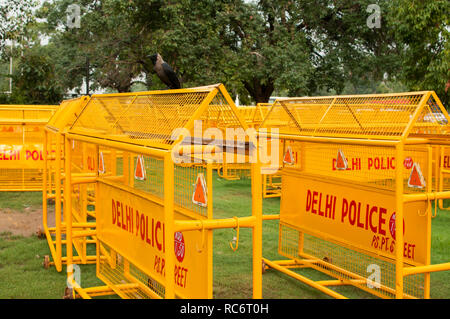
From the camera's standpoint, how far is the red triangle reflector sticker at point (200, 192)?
3.24 meters

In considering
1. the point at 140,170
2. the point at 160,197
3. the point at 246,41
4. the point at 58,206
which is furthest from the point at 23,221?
the point at 246,41

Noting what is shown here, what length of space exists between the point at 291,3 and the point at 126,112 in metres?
20.4

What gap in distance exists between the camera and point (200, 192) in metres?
3.27

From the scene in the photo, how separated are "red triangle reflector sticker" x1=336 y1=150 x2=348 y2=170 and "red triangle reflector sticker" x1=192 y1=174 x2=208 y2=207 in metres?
3.08

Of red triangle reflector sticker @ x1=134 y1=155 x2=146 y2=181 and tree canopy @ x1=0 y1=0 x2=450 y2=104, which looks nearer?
red triangle reflector sticker @ x1=134 y1=155 x2=146 y2=181

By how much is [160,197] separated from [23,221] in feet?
18.8

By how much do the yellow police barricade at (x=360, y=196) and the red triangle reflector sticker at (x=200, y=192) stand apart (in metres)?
1.52

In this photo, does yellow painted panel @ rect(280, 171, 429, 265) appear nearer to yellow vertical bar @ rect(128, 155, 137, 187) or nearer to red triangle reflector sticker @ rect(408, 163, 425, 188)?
red triangle reflector sticker @ rect(408, 163, 425, 188)

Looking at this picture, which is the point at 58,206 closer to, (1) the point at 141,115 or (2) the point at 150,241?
(1) the point at 141,115

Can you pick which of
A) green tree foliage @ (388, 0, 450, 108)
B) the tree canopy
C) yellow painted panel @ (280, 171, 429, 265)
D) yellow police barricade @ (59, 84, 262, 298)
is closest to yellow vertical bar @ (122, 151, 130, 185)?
yellow police barricade @ (59, 84, 262, 298)

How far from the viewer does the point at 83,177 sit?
195 inches

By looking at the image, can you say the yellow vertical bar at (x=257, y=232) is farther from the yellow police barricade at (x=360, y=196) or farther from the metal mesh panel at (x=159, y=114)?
the yellow police barricade at (x=360, y=196)

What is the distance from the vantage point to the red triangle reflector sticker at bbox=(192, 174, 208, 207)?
3.24 meters
